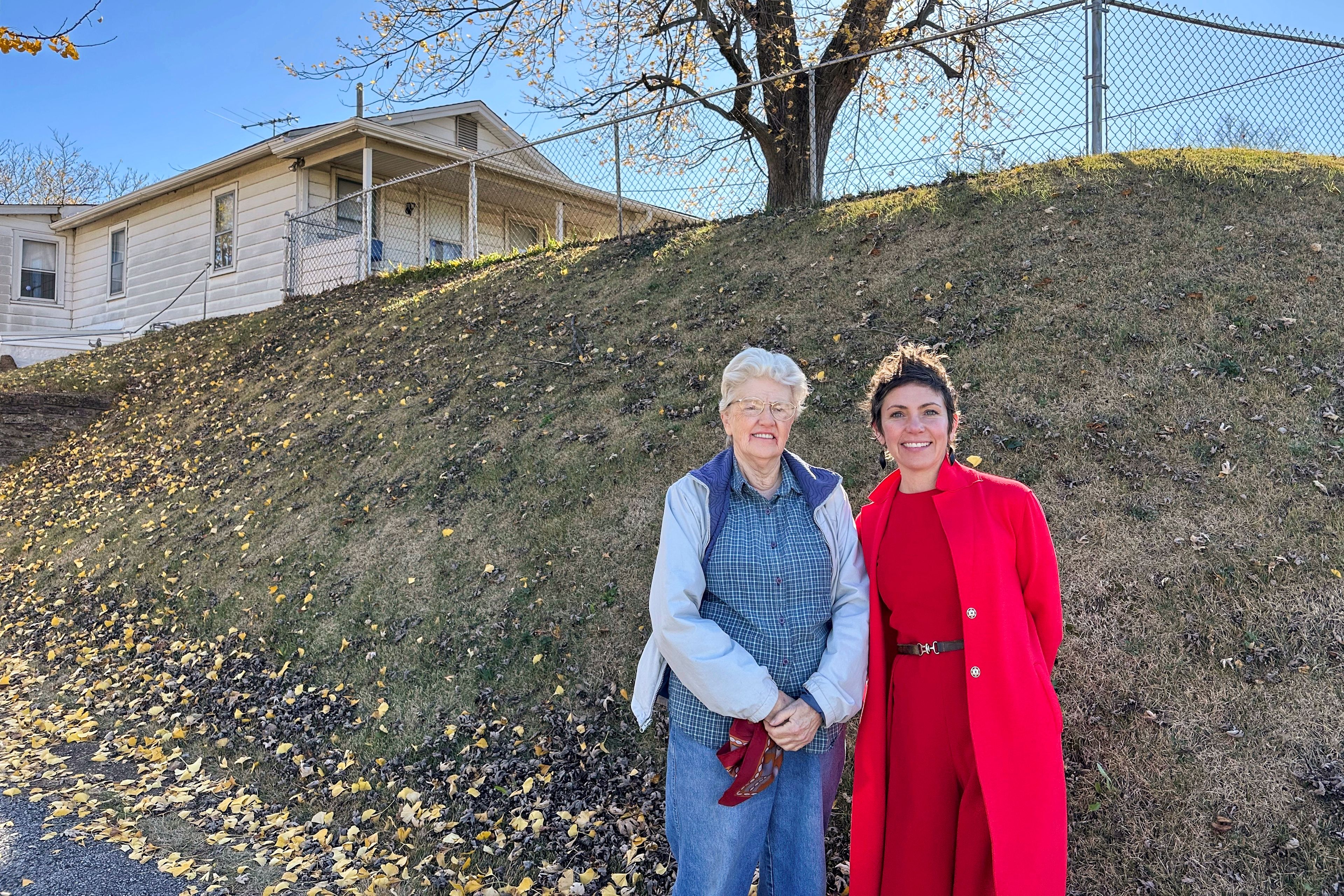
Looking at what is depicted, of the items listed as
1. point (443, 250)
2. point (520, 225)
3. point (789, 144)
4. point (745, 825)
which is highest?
point (520, 225)

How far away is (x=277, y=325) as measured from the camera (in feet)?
45.8

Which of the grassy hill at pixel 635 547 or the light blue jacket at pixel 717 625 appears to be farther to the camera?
the grassy hill at pixel 635 547

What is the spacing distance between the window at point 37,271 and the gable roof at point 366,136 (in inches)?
120

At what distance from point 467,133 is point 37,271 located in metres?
12.6

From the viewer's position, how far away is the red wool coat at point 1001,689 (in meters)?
2.34

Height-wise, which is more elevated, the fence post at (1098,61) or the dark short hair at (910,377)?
the fence post at (1098,61)

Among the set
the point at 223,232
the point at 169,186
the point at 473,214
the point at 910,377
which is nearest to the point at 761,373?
the point at 910,377

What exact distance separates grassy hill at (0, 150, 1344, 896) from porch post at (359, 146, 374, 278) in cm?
486

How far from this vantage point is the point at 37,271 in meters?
22.1

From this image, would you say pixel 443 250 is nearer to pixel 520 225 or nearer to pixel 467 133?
pixel 520 225

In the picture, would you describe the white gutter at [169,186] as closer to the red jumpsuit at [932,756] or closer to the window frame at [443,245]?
the window frame at [443,245]

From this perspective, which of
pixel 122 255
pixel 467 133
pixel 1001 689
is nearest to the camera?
pixel 1001 689

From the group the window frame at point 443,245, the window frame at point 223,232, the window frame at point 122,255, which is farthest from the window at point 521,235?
the window frame at point 122,255

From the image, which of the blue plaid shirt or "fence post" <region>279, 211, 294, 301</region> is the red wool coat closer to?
the blue plaid shirt
